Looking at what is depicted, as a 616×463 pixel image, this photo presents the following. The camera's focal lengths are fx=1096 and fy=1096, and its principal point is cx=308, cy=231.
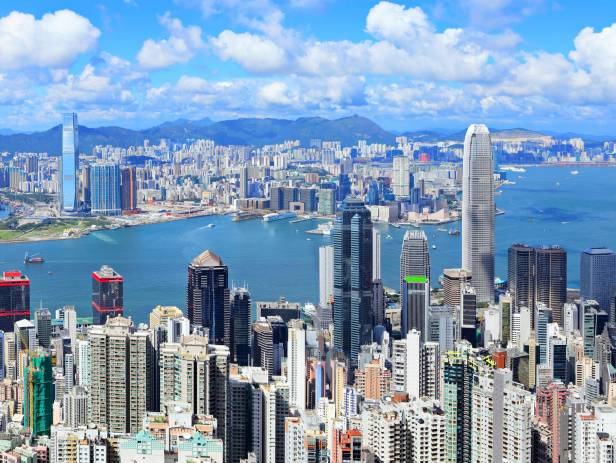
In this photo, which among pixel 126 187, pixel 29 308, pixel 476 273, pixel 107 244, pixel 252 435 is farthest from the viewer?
pixel 126 187

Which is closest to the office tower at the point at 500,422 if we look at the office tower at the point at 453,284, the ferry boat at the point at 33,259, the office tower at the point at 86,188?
the office tower at the point at 453,284

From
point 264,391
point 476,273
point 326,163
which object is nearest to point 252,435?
point 264,391

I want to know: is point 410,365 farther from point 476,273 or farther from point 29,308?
point 476,273

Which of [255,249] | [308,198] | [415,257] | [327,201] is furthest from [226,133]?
[415,257]

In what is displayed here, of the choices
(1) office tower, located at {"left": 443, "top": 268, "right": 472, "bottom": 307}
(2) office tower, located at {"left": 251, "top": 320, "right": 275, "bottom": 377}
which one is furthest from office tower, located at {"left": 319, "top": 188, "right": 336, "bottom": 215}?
(2) office tower, located at {"left": 251, "top": 320, "right": 275, "bottom": 377}

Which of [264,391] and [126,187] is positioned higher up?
[126,187]

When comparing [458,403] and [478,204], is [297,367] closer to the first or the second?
[458,403]

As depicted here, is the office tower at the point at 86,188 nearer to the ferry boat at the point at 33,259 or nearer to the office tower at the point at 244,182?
the office tower at the point at 244,182

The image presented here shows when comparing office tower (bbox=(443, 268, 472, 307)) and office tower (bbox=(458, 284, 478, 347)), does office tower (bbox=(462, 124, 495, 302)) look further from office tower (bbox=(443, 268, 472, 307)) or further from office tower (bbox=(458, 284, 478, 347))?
office tower (bbox=(458, 284, 478, 347))
